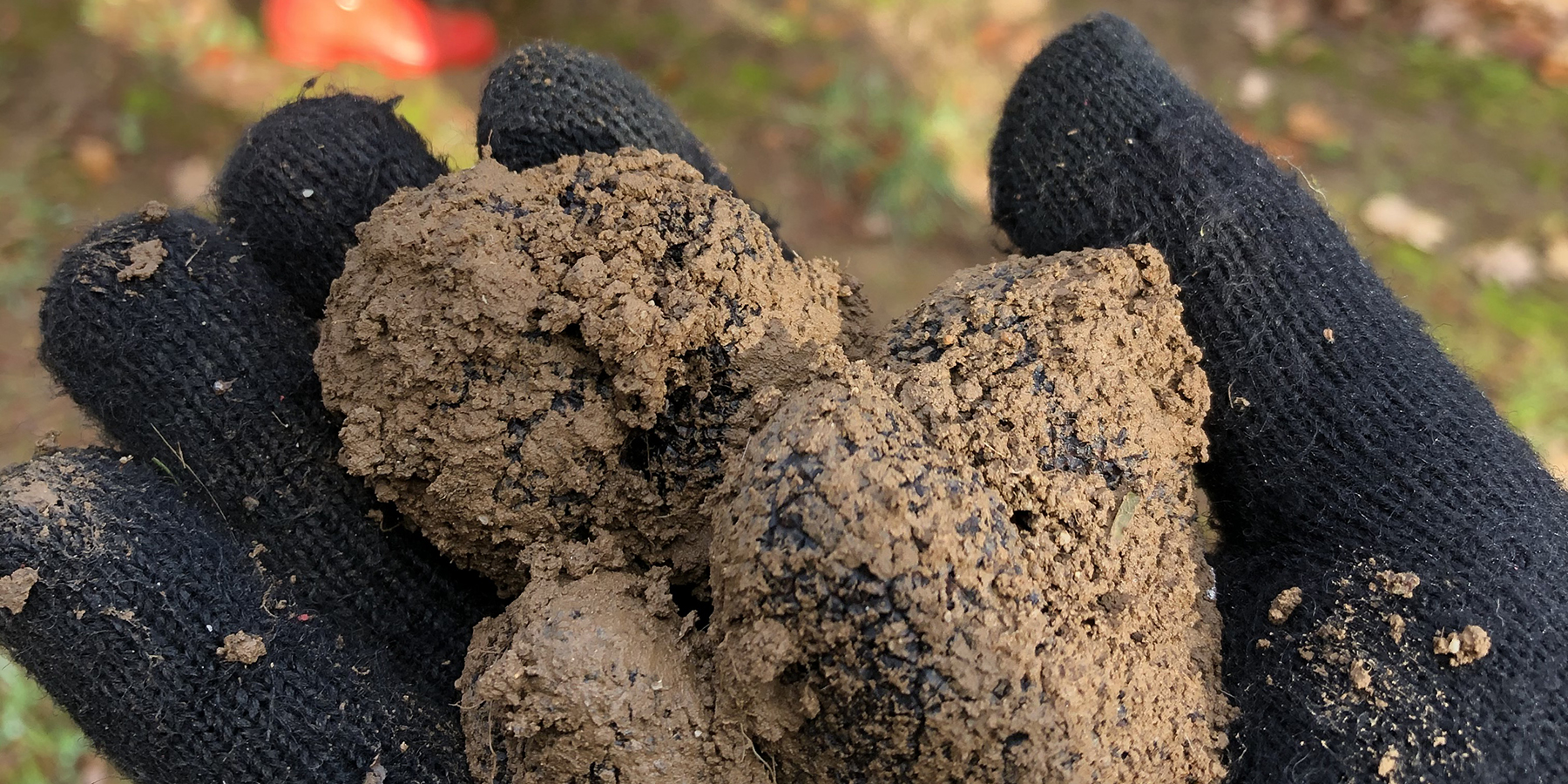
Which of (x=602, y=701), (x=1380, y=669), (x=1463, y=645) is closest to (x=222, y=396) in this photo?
(x=602, y=701)

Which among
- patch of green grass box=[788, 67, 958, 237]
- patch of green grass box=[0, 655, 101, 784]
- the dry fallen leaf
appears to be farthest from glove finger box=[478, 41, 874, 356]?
the dry fallen leaf

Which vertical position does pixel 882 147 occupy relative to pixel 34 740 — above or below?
above

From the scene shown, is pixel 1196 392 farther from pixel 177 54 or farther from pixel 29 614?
pixel 177 54

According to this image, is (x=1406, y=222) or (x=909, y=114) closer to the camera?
(x=1406, y=222)

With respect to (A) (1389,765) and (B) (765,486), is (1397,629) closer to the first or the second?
(A) (1389,765)

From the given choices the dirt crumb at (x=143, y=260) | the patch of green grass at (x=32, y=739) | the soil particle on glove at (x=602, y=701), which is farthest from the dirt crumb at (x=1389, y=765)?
the patch of green grass at (x=32, y=739)

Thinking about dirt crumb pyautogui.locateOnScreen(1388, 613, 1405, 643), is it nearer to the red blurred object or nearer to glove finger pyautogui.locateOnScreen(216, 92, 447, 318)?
glove finger pyautogui.locateOnScreen(216, 92, 447, 318)
